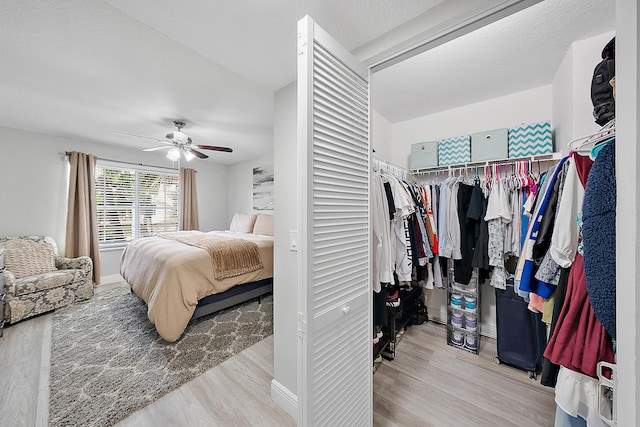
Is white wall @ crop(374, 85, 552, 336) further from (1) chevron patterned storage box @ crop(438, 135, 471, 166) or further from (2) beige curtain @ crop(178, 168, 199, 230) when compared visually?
(2) beige curtain @ crop(178, 168, 199, 230)

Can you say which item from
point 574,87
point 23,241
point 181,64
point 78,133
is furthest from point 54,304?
point 574,87

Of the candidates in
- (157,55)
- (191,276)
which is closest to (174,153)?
(157,55)

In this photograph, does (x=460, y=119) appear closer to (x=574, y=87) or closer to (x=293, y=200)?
(x=574, y=87)

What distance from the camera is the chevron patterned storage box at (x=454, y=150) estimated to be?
2229 mm

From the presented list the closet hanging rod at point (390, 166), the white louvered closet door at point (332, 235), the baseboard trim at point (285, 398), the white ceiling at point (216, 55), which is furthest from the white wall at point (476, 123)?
the baseboard trim at point (285, 398)

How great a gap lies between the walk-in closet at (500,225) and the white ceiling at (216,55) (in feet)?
0.09

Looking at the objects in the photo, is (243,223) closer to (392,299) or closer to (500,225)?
(392,299)

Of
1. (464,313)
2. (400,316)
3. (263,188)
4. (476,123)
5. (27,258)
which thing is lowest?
(400,316)

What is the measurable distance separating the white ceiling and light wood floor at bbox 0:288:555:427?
2260 millimetres

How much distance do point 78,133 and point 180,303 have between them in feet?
11.0

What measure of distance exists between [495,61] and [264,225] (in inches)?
155

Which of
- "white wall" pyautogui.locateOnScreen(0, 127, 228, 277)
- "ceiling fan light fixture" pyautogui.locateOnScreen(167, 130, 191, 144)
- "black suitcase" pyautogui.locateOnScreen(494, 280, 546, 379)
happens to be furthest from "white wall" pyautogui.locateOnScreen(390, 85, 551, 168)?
"white wall" pyautogui.locateOnScreen(0, 127, 228, 277)

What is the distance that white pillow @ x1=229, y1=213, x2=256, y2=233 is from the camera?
4.85 meters

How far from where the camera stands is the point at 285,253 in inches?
63.6
